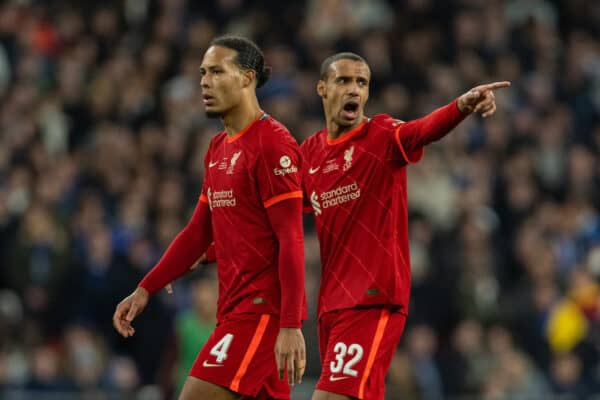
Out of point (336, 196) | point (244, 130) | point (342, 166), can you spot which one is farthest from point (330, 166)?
point (244, 130)

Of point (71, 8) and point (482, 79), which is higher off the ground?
point (71, 8)

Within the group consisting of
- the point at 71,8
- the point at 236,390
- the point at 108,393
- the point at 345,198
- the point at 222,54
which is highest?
the point at 71,8

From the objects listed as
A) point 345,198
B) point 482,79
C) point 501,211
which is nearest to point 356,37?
point 482,79

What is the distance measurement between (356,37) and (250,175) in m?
9.90

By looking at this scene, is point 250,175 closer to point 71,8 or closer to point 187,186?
point 187,186

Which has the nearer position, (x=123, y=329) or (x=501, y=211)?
(x=123, y=329)

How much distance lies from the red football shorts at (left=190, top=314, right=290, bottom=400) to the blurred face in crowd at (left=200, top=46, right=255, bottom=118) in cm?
112

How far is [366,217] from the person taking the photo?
7254mm

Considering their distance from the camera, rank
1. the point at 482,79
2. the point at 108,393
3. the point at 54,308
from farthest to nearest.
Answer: the point at 482,79 < the point at 54,308 < the point at 108,393

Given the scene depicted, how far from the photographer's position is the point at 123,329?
6.96 metres

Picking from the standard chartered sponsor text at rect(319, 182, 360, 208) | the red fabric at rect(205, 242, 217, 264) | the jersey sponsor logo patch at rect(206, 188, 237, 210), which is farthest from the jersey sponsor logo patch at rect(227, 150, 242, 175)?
the standard chartered sponsor text at rect(319, 182, 360, 208)

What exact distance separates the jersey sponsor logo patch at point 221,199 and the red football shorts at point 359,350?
96 centimetres

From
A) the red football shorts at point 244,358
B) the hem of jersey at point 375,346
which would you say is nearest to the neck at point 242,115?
the red football shorts at point 244,358

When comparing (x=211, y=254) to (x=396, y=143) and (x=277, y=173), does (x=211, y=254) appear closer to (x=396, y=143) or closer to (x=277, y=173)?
(x=277, y=173)
